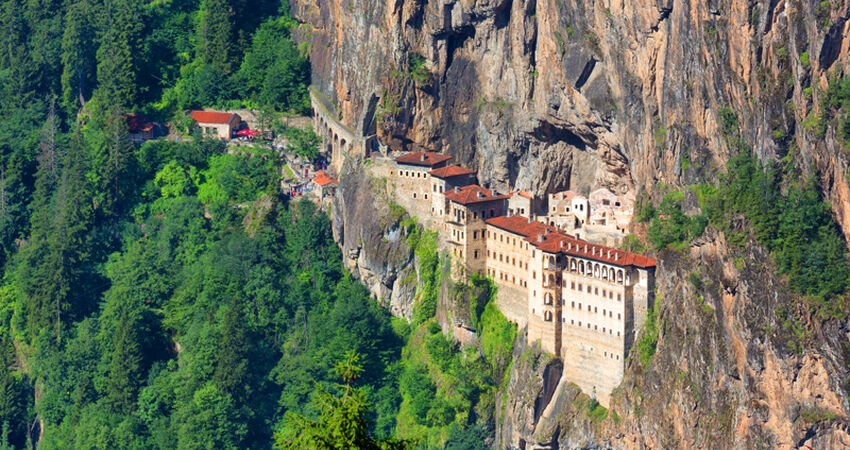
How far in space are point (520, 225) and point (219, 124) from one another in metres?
36.0

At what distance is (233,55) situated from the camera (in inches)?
5295

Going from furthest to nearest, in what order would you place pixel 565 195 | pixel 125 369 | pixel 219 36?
pixel 219 36, pixel 125 369, pixel 565 195

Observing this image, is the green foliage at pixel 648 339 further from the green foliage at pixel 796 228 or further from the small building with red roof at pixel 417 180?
the small building with red roof at pixel 417 180

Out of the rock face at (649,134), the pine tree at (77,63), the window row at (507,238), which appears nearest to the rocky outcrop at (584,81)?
the rock face at (649,134)

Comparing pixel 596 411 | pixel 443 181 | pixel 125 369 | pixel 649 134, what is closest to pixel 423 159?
pixel 443 181

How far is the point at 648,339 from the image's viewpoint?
303 ft

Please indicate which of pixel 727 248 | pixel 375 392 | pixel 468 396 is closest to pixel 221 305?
pixel 375 392

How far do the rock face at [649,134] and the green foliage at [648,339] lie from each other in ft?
1.46

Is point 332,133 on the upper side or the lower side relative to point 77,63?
lower

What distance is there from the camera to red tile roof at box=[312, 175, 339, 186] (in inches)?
4764

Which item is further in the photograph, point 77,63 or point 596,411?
point 77,63

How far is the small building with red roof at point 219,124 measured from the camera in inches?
5108

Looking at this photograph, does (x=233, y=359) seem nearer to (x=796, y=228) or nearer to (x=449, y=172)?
(x=449, y=172)

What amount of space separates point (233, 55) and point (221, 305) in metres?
24.5
